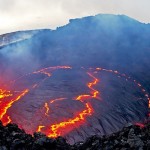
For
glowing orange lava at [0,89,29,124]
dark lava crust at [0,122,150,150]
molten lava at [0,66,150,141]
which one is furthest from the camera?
glowing orange lava at [0,89,29,124]

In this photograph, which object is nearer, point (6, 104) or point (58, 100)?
point (6, 104)

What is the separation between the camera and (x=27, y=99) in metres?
40.1

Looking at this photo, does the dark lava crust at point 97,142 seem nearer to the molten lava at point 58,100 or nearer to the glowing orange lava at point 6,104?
the molten lava at point 58,100

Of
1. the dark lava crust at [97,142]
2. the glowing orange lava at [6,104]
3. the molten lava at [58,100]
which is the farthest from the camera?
the glowing orange lava at [6,104]

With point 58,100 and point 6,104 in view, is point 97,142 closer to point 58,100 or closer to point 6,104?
point 58,100

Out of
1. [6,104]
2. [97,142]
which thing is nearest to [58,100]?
[6,104]

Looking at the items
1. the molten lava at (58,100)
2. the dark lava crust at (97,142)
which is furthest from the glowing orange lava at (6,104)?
the dark lava crust at (97,142)

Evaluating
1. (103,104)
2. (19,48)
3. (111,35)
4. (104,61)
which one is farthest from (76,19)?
(103,104)

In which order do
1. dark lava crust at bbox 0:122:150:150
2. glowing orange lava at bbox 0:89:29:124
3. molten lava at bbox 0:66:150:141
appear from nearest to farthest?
dark lava crust at bbox 0:122:150:150
molten lava at bbox 0:66:150:141
glowing orange lava at bbox 0:89:29:124

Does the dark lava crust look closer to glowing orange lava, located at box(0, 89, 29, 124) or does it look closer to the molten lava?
the molten lava

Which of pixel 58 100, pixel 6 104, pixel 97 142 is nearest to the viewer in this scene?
pixel 97 142

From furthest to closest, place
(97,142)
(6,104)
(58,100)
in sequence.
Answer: (58,100) < (6,104) < (97,142)

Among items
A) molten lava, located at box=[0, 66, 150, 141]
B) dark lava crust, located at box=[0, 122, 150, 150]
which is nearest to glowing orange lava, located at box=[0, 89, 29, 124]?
molten lava, located at box=[0, 66, 150, 141]

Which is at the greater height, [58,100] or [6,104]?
[6,104]
